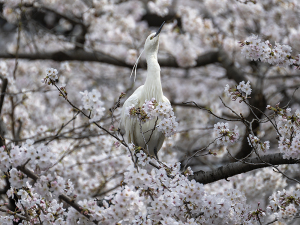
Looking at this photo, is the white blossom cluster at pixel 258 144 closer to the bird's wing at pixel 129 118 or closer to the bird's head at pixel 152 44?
the bird's wing at pixel 129 118

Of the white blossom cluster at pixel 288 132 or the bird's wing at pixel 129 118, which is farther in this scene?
the bird's wing at pixel 129 118

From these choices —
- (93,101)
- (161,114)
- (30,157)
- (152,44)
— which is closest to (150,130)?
(152,44)

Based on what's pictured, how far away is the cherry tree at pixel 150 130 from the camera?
6.72 ft

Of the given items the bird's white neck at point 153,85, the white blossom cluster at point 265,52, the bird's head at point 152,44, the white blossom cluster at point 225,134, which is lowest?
the white blossom cluster at point 225,134

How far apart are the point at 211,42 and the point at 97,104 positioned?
4151 millimetres

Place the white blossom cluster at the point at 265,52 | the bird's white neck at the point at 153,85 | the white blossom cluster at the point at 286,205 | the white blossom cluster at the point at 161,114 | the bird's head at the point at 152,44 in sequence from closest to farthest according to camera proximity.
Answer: the white blossom cluster at the point at 161,114
the white blossom cluster at the point at 286,205
the white blossom cluster at the point at 265,52
the bird's white neck at the point at 153,85
the bird's head at the point at 152,44

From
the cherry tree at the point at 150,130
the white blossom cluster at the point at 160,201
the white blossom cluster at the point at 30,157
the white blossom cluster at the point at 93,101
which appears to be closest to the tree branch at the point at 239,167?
the cherry tree at the point at 150,130

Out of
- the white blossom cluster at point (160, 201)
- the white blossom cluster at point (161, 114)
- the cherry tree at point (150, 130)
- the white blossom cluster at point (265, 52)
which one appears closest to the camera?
the white blossom cluster at point (160, 201)

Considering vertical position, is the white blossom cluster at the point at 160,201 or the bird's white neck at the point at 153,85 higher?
the bird's white neck at the point at 153,85

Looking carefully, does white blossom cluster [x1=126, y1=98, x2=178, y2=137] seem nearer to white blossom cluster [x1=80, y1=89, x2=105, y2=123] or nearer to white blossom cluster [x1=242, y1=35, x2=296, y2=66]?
white blossom cluster [x1=80, y1=89, x2=105, y2=123]

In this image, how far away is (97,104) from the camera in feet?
7.00

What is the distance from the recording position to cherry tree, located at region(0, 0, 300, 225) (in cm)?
205

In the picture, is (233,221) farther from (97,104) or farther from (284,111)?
(97,104)

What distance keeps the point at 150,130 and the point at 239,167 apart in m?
0.90
